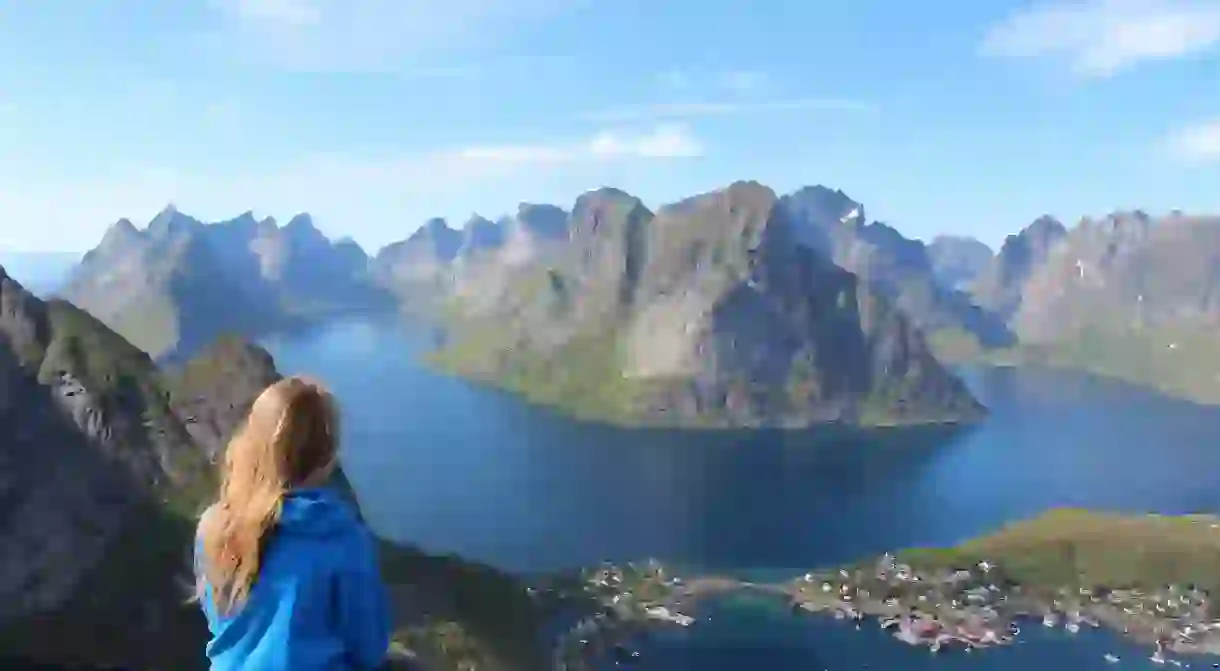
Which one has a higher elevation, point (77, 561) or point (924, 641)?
point (77, 561)

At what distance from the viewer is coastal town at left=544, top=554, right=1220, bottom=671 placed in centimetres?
12875

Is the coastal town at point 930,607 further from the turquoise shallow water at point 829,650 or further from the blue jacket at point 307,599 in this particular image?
the blue jacket at point 307,599

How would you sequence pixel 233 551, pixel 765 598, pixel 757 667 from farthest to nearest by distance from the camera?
pixel 765 598
pixel 757 667
pixel 233 551

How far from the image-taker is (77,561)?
105 m

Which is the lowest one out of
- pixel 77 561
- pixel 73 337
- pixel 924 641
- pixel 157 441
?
pixel 924 641

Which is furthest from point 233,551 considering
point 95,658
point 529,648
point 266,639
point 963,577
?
point 963,577

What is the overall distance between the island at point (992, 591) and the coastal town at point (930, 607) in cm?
20

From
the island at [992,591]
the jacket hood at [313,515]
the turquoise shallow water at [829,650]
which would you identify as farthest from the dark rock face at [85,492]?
the jacket hood at [313,515]

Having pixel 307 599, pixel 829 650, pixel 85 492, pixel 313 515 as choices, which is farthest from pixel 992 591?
pixel 313 515

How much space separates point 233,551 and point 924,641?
5220 inches

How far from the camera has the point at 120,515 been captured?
4387 inches

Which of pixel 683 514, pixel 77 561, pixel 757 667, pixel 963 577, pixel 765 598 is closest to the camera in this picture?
pixel 77 561

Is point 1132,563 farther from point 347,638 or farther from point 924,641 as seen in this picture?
point 347,638

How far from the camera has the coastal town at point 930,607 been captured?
128750 millimetres
